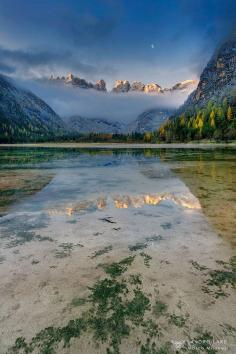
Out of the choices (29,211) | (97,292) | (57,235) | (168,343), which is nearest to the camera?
(168,343)

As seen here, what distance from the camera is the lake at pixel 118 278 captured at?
14.8 ft

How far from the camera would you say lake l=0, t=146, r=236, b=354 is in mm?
4496

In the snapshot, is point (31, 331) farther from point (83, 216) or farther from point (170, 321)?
point (83, 216)

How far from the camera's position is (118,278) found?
640 cm

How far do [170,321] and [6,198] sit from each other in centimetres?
1263

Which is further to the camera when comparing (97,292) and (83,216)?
(83,216)

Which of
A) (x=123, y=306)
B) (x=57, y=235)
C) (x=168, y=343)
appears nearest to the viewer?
(x=168, y=343)

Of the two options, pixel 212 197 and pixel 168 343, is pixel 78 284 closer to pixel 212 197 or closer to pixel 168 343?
pixel 168 343

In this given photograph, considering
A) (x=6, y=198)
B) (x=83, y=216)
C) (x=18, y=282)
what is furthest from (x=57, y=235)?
(x=6, y=198)

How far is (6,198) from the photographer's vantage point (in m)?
15.3

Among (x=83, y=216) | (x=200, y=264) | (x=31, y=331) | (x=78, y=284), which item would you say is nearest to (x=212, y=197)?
(x=83, y=216)

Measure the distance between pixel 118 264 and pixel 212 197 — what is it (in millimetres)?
9276

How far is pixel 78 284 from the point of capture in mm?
6109

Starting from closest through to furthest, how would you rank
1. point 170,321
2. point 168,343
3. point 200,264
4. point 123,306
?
point 168,343 < point 170,321 < point 123,306 < point 200,264
